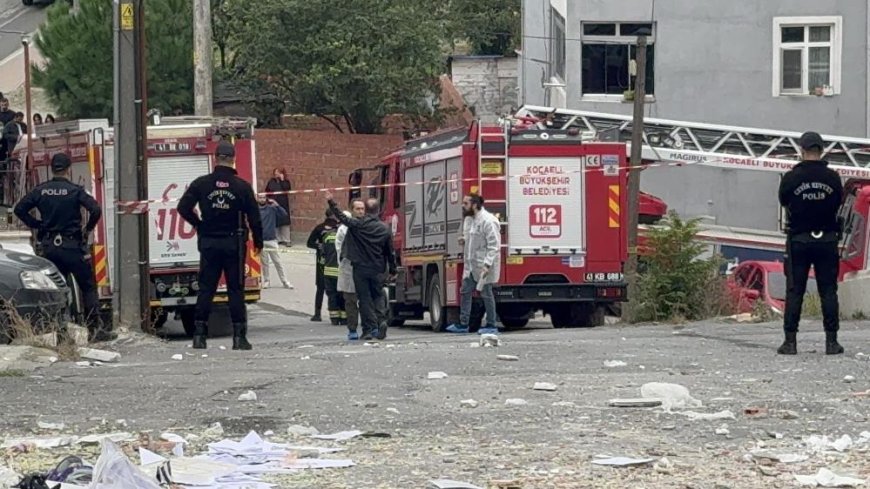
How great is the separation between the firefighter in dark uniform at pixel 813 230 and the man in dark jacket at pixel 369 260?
17.8 ft

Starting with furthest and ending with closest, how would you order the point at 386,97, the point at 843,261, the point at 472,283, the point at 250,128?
the point at 386,97, the point at 843,261, the point at 250,128, the point at 472,283

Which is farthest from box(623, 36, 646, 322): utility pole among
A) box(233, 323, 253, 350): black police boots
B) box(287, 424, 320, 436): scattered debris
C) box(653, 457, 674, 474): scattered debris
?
box(653, 457, 674, 474): scattered debris

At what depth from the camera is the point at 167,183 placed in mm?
20156

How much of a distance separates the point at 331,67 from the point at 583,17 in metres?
5.62

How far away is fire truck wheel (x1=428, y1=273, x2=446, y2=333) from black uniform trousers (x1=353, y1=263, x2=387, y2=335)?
12.3 ft

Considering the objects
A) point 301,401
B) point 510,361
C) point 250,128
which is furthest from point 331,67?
point 301,401

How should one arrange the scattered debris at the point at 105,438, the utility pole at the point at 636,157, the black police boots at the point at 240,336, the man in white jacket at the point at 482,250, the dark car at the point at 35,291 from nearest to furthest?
the scattered debris at the point at 105,438
the black police boots at the point at 240,336
the dark car at the point at 35,291
the man in white jacket at the point at 482,250
the utility pole at the point at 636,157

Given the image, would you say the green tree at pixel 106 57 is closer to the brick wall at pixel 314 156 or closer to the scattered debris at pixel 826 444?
the brick wall at pixel 314 156

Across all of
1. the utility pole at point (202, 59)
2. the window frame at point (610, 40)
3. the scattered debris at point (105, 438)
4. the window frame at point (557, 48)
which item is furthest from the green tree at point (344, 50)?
the scattered debris at point (105, 438)

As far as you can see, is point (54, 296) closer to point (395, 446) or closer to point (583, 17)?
point (395, 446)

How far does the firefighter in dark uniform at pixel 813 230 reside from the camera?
488 inches

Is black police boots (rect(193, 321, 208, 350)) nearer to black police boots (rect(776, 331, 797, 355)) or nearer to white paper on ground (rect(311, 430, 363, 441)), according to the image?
black police boots (rect(776, 331, 797, 355))

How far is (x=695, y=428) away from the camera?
29.0 feet

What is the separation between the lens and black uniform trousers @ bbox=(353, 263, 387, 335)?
16.9 meters
